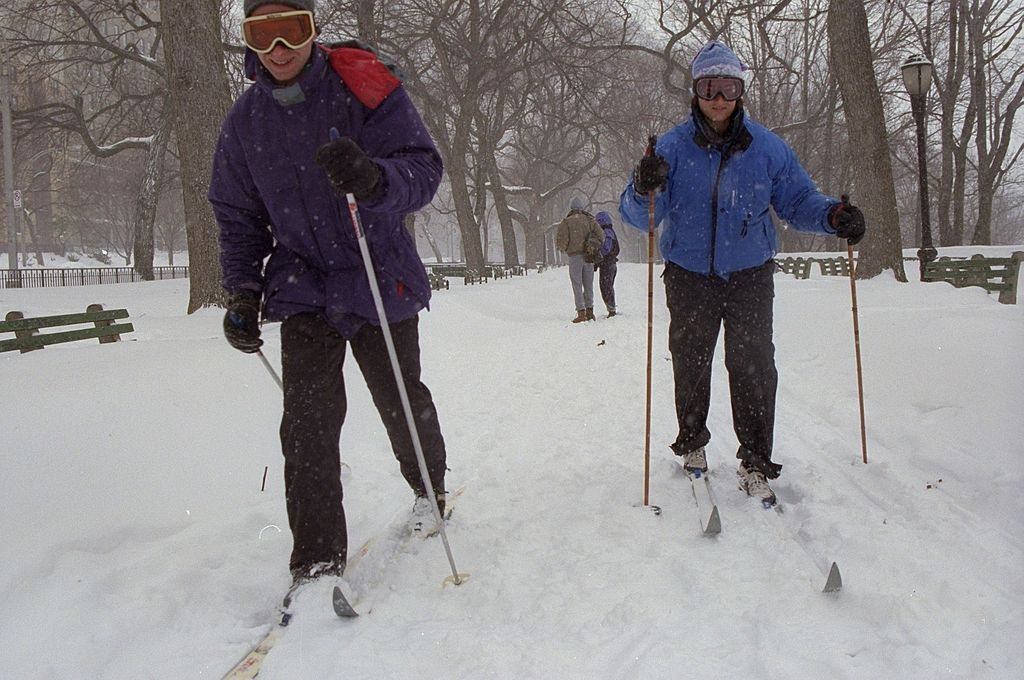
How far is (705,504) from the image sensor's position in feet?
10.9

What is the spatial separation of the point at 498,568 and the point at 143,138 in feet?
80.3

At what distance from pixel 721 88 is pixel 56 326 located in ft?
20.4

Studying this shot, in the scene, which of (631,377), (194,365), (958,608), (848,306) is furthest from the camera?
(848,306)

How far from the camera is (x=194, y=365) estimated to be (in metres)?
5.54

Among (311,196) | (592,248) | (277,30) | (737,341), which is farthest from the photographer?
(592,248)

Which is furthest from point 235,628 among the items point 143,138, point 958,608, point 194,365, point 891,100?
point 891,100

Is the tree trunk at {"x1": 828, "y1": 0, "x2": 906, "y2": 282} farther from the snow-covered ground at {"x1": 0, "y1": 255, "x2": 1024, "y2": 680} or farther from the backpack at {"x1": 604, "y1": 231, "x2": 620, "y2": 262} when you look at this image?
the snow-covered ground at {"x1": 0, "y1": 255, "x2": 1024, "y2": 680}

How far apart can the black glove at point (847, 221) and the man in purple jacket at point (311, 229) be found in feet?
6.52

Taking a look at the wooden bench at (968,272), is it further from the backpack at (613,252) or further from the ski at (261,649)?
the ski at (261,649)

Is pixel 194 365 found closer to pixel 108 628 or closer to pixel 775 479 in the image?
pixel 108 628

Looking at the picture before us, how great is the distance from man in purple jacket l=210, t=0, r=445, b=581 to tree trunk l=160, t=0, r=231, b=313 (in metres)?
5.97

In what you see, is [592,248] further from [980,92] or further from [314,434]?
[980,92]

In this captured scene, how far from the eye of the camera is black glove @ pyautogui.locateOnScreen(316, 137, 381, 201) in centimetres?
221

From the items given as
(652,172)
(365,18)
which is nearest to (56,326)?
(652,172)
